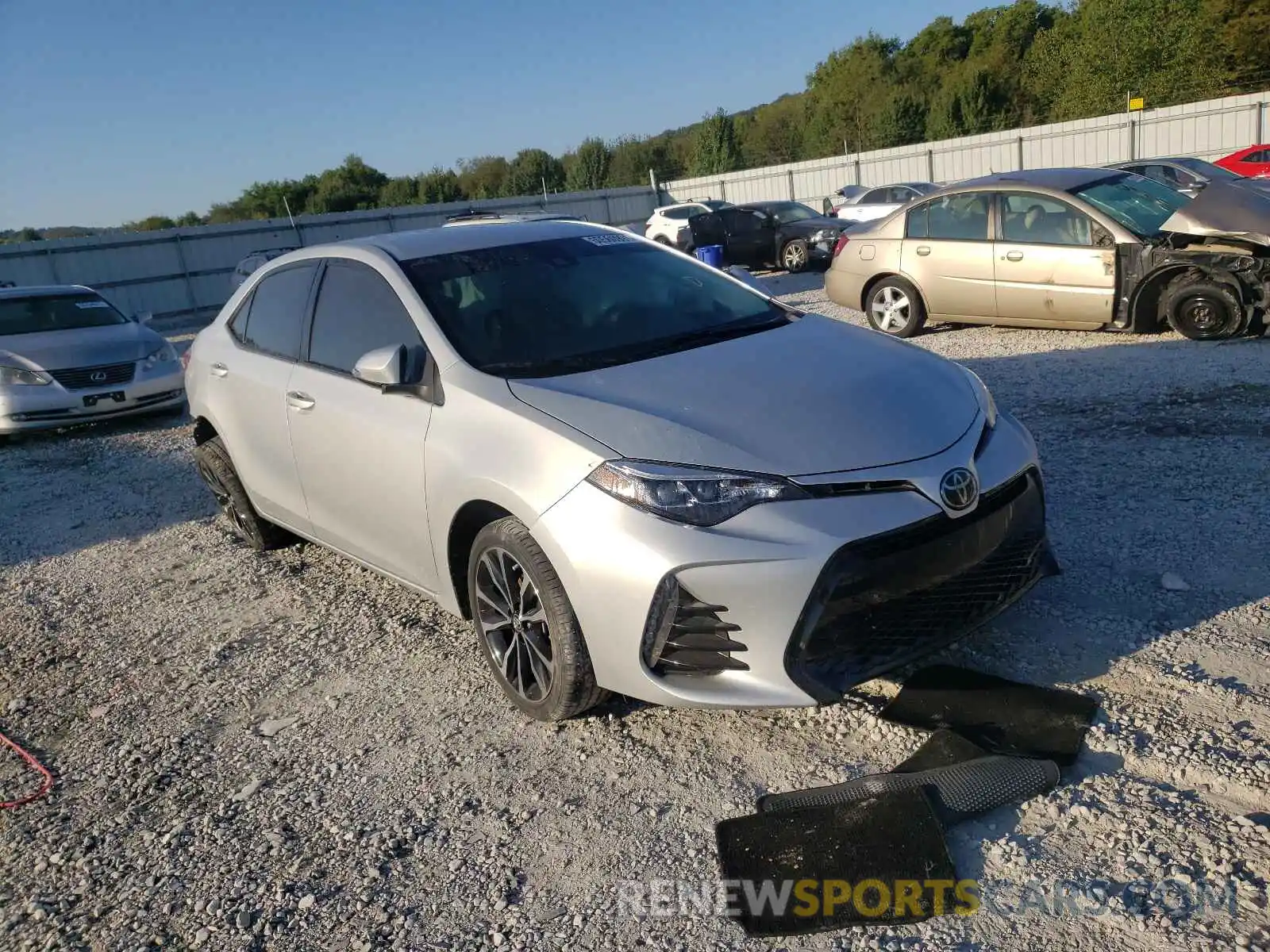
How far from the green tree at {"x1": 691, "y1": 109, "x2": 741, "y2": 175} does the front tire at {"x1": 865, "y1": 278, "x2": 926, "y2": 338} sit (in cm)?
4923

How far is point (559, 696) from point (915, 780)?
3.72 ft

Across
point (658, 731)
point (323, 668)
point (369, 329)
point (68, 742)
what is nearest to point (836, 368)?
point (658, 731)

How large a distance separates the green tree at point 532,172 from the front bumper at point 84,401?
54.3 metres

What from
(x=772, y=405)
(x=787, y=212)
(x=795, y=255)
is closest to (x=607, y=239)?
(x=772, y=405)

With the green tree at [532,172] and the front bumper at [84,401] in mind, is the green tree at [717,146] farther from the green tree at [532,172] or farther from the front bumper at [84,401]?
the front bumper at [84,401]

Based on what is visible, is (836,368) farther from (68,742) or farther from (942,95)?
(942,95)

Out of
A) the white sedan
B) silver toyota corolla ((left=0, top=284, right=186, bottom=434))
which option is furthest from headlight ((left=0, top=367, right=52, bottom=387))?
the white sedan

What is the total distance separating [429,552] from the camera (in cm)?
363

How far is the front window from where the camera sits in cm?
1938

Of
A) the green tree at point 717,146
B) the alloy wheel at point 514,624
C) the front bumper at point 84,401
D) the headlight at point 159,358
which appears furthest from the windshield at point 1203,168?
the green tree at point 717,146

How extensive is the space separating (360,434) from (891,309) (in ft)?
23.8

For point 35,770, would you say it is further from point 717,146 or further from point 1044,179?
point 717,146

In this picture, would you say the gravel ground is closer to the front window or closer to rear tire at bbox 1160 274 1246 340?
rear tire at bbox 1160 274 1246 340

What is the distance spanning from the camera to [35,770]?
349 cm
